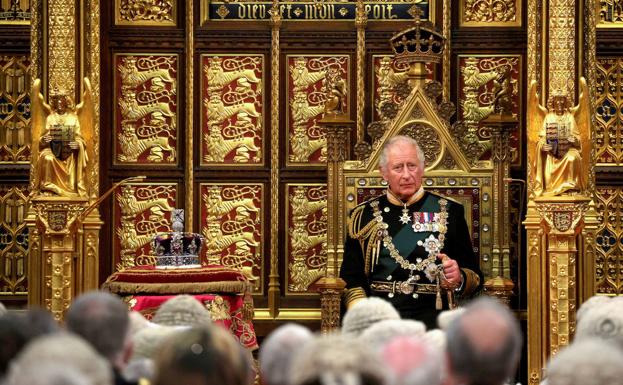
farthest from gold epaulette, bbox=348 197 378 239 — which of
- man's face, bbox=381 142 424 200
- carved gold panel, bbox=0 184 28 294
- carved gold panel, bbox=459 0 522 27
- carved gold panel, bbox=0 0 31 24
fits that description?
carved gold panel, bbox=0 0 31 24

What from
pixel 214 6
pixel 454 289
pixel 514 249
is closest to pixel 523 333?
pixel 514 249

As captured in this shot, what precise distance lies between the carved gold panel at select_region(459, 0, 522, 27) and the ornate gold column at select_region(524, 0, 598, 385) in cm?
50

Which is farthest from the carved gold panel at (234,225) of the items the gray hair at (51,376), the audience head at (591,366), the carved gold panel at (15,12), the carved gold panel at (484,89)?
the gray hair at (51,376)

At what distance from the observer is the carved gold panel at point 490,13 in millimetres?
10961

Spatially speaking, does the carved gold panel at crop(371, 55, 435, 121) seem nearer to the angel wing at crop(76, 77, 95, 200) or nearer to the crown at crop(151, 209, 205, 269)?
the crown at crop(151, 209, 205, 269)

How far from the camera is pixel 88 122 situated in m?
10.2

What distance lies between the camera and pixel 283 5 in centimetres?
1102

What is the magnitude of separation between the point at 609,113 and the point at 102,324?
6.81 m

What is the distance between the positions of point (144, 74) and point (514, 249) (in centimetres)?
303

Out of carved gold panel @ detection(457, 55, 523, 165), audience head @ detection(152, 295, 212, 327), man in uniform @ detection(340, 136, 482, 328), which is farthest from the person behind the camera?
carved gold panel @ detection(457, 55, 523, 165)

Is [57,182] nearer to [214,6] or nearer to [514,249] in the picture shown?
[214,6]

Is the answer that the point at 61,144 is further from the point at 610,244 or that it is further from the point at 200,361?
the point at 200,361

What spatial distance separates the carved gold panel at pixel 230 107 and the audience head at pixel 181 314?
5.08 meters

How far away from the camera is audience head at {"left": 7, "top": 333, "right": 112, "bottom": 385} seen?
3938mm
